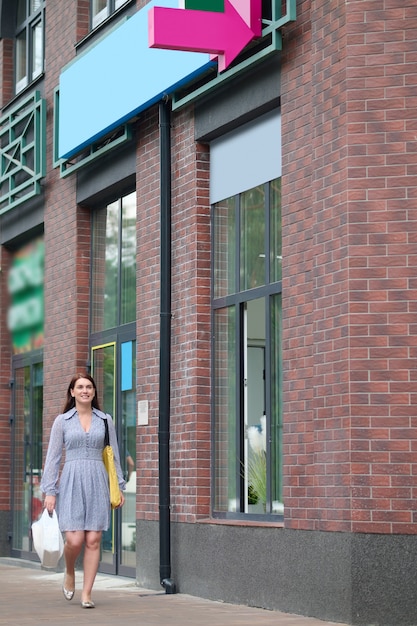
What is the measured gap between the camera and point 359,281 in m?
9.77

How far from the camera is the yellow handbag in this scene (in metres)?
11.3

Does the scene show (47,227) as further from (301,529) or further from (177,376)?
(301,529)

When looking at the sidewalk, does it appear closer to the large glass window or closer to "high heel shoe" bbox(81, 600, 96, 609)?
"high heel shoe" bbox(81, 600, 96, 609)

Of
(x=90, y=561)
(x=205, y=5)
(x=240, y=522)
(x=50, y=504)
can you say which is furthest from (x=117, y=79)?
(x=90, y=561)

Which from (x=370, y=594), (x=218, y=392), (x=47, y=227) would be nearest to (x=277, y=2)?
(x=218, y=392)

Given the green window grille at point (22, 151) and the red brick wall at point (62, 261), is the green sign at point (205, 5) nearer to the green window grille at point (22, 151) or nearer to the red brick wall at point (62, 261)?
the red brick wall at point (62, 261)

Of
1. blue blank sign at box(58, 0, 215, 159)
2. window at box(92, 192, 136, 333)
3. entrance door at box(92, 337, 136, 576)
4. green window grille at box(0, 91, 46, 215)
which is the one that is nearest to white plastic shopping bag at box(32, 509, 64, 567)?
entrance door at box(92, 337, 136, 576)

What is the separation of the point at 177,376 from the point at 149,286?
46.2 inches

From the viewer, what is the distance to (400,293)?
974 centimetres

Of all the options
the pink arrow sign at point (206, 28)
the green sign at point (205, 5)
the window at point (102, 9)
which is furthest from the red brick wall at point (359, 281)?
the window at point (102, 9)

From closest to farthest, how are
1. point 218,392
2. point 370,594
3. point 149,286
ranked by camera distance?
1. point 370,594
2. point 218,392
3. point 149,286

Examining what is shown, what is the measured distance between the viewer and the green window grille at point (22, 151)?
16.6 meters

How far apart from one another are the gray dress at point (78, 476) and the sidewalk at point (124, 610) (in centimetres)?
75

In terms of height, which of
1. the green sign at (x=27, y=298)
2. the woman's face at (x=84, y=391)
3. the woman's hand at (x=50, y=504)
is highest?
the green sign at (x=27, y=298)
